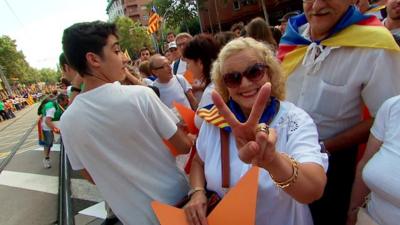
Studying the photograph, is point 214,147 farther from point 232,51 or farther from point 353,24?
point 353,24

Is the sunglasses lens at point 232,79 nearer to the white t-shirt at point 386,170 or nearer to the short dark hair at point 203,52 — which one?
the white t-shirt at point 386,170

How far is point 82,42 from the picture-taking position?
173 centimetres

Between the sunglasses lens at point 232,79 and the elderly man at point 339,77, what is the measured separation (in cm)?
57

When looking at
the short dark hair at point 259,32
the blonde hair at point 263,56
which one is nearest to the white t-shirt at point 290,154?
the blonde hair at point 263,56

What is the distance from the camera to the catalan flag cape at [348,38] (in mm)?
1699

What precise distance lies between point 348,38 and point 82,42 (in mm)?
1494

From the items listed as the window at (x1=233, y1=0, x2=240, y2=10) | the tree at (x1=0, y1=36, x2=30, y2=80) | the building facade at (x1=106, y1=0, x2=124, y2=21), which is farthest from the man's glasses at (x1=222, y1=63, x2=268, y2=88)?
the building facade at (x1=106, y1=0, x2=124, y2=21)

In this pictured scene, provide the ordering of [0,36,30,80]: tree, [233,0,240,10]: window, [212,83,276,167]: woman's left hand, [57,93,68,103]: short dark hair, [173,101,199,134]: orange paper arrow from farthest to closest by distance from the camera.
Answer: [0,36,30,80]: tree, [233,0,240,10]: window, [57,93,68,103]: short dark hair, [173,101,199,134]: orange paper arrow, [212,83,276,167]: woman's left hand

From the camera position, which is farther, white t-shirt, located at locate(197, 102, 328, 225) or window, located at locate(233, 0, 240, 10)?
window, located at locate(233, 0, 240, 10)

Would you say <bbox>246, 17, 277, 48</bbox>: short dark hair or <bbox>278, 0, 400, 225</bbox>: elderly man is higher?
<bbox>246, 17, 277, 48</bbox>: short dark hair

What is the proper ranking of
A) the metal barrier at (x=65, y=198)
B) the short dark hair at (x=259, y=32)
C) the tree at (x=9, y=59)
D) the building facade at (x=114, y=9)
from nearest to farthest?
the short dark hair at (x=259, y=32)
the metal barrier at (x=65, y=198)
the tree at (x=9, y=59)
the building facade at (x=114, y=9)

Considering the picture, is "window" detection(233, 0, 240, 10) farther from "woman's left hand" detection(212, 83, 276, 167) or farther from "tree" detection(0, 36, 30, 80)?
"woman's left hand" detection(212, 83, 276, 167)

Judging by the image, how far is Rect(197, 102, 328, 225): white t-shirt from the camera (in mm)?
1381

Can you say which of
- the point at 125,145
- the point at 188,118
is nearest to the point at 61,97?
the point at 188,118
